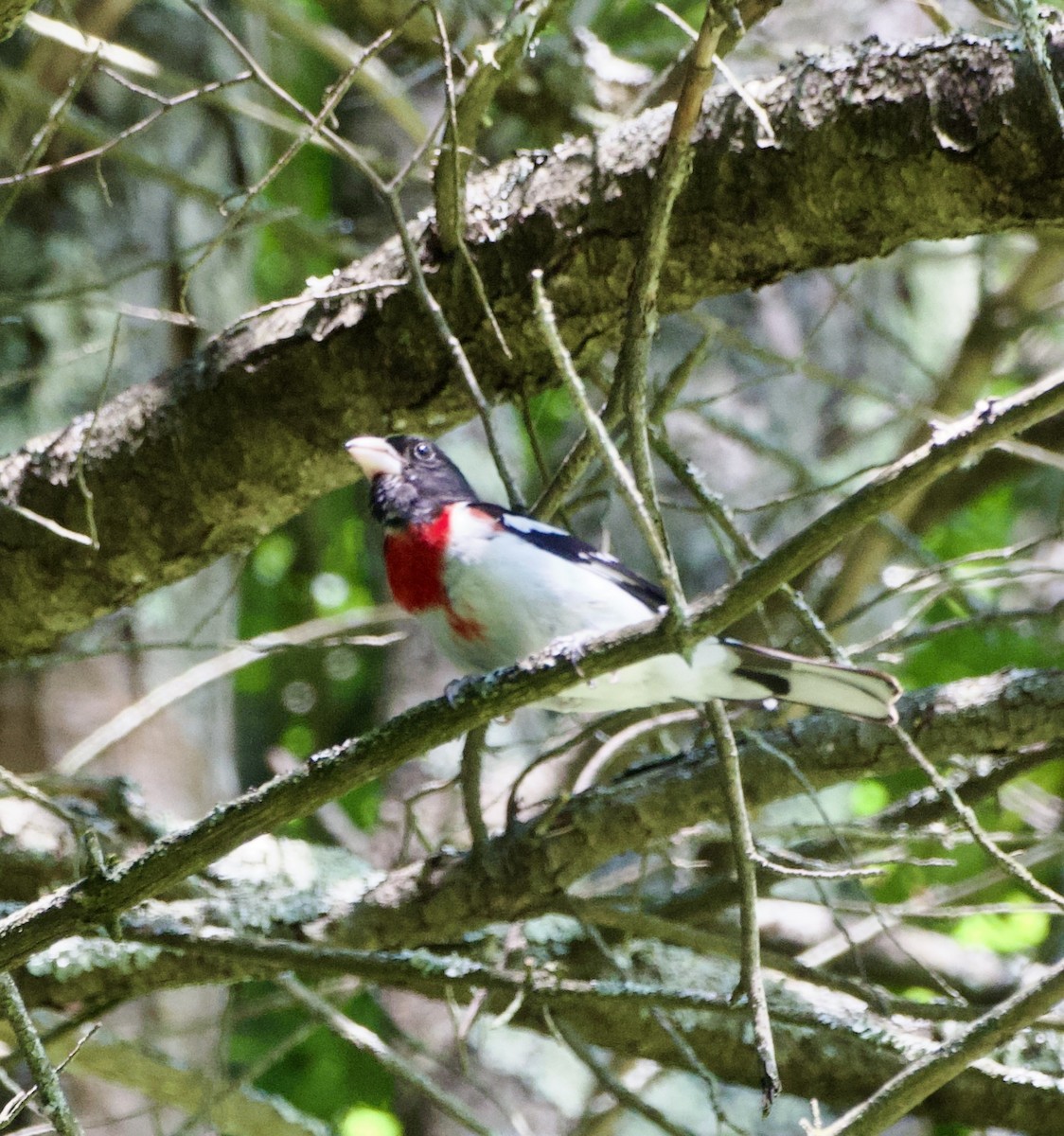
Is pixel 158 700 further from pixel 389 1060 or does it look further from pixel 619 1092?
pixel 619 1092

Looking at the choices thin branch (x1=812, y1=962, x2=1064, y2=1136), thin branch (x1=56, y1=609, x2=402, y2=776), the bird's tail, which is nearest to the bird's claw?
the bird's tail

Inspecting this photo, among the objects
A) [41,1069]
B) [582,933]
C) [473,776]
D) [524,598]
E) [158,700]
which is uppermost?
[158,700]

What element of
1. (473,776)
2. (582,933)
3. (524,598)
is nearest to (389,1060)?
(473,776)

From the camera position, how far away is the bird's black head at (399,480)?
2807 mm

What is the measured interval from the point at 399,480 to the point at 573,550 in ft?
1.41

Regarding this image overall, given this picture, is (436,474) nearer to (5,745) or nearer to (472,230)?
(472,230)

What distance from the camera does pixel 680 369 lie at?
2566mm

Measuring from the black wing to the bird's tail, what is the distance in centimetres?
28

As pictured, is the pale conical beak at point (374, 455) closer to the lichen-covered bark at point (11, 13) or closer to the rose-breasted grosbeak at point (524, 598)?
the rose-breasted grosbeak at point (524, 598)

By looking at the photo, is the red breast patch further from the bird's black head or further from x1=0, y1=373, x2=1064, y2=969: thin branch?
x1=0, y1=373, x2=1064, y2=969: thin branch

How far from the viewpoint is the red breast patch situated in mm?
2727

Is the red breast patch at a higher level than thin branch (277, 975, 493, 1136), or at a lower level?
higher

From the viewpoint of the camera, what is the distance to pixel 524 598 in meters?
2.64

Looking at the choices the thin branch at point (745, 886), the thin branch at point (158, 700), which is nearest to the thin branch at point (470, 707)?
the thin branch at point (745, 886)
